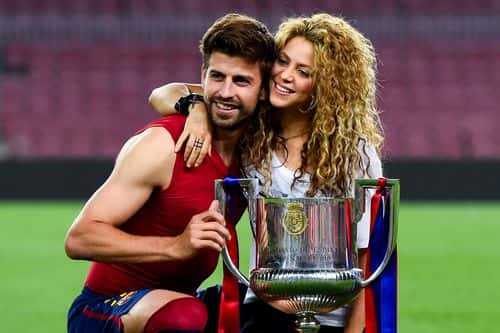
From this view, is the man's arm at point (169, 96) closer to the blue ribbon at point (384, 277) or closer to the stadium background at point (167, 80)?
the blue ribbon at point (384, 277)

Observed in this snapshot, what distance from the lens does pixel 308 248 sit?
3.24 m

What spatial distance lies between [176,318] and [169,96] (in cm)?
86

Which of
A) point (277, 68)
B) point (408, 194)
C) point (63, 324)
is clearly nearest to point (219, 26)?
point (277, 68)

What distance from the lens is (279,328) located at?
3.92 metres

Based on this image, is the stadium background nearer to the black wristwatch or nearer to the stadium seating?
the stadium seating

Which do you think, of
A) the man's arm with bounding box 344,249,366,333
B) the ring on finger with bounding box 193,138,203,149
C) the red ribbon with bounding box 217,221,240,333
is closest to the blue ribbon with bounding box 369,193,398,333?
the man's arm with bounding box 344,249,366,333

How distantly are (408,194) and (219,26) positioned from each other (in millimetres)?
13175

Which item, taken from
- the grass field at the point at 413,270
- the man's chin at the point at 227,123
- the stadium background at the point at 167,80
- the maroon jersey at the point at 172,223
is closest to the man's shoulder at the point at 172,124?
the maroon jersey at the point at 172,223

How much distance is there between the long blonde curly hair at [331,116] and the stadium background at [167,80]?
12.4 metres

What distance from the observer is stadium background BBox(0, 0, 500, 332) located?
1655 cm

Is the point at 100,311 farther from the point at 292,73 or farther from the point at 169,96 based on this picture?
the point at 292,73

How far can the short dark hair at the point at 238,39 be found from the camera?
3560 millimetres

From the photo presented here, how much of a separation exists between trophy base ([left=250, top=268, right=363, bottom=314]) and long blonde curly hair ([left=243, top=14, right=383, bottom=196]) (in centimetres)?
48

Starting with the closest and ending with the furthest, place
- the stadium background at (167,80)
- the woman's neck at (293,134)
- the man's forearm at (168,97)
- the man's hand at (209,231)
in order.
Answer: the man's hand at (209,231) < the woman's neck at (293,134) < the man's forearm at (168,97) < the stadium background at (167,80)
